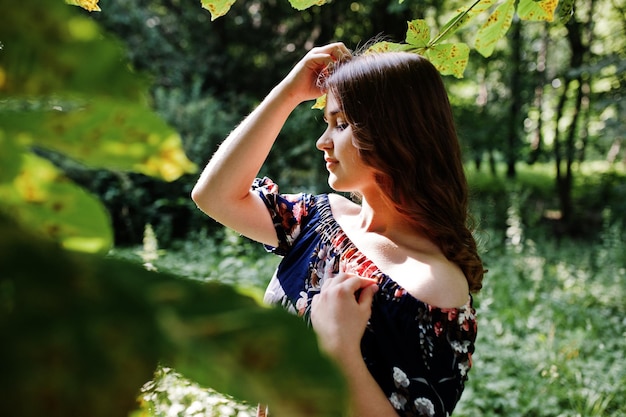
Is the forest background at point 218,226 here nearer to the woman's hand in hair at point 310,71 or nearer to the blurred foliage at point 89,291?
the blurred foliage at point 89,291

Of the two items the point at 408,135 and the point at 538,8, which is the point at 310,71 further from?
the point at 538,8

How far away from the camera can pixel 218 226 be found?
553 centimetres

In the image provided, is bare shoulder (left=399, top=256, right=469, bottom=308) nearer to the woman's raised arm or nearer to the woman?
the woman

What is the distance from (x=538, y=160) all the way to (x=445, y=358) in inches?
344

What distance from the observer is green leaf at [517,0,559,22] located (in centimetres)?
104

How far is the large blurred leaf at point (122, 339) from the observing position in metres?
0.16

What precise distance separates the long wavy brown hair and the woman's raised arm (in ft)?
0.28

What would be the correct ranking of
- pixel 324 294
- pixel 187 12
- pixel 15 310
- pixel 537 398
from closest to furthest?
pixel 15 310
pixel 324 294
pixel 537 398
pixel 187 12

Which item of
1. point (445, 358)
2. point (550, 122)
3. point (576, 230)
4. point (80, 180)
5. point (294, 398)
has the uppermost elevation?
point (294, 398)

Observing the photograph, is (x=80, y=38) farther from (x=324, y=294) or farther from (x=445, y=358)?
(x=445, y=358)

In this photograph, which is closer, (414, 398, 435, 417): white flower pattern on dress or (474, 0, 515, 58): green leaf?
(414, 398, 435, 417): white flower pattern on dress

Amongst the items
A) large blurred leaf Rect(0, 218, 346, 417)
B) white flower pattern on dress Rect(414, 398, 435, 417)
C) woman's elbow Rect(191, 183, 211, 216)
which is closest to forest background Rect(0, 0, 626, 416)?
large blurred leaf Rect(0, 218, 346, 417)

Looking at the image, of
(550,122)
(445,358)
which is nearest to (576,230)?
(550,122)

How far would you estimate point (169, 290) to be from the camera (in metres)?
0.19
